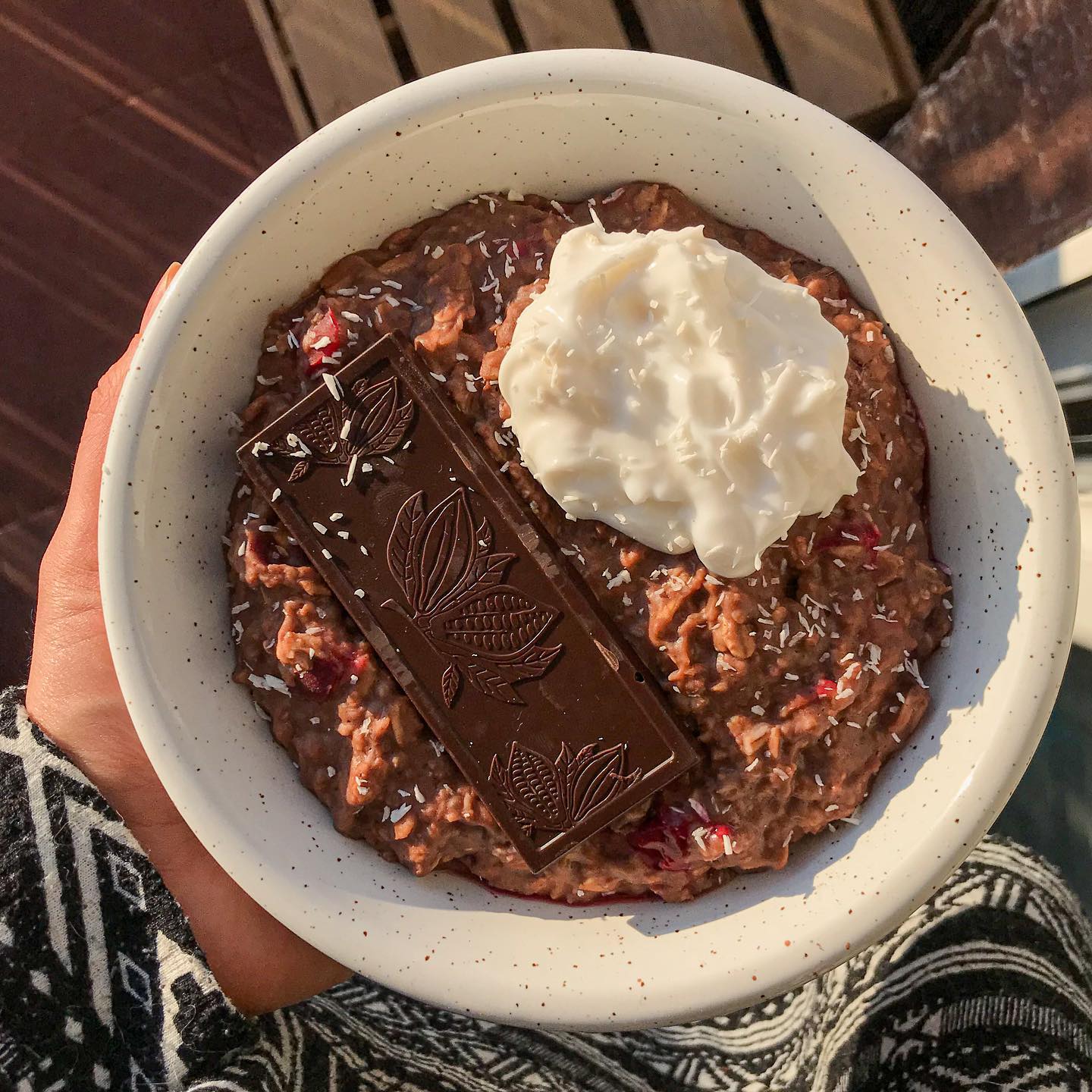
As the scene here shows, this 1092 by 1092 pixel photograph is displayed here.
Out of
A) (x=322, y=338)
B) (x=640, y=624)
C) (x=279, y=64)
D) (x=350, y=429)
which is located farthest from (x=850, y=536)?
(x=279, y=64)

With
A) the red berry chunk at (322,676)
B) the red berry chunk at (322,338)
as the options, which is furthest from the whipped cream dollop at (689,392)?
the red berry chunk at (322,676)

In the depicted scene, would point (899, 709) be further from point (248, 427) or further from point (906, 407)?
point (248, 427)

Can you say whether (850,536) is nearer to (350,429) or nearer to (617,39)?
(350,429)

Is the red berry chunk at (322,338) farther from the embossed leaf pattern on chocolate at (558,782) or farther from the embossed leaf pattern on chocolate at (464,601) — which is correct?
the embossed leaf pattern on chocolate at (558,782)

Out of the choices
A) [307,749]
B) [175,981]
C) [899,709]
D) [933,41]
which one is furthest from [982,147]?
[175,981]

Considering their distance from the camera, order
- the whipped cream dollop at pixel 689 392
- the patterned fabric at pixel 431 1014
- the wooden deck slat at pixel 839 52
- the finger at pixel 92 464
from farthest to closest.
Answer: the wooden deck slat at pixel 839 52 → the finger at pixel 92 464 → the patterned fabric at pixel 431 1014 → the whipped cream dollop at pixel 689 392

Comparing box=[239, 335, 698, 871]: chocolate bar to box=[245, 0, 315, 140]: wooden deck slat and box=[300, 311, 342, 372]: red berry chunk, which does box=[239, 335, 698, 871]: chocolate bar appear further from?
box=[245, 0, 315, 140]: wooden deck slat
